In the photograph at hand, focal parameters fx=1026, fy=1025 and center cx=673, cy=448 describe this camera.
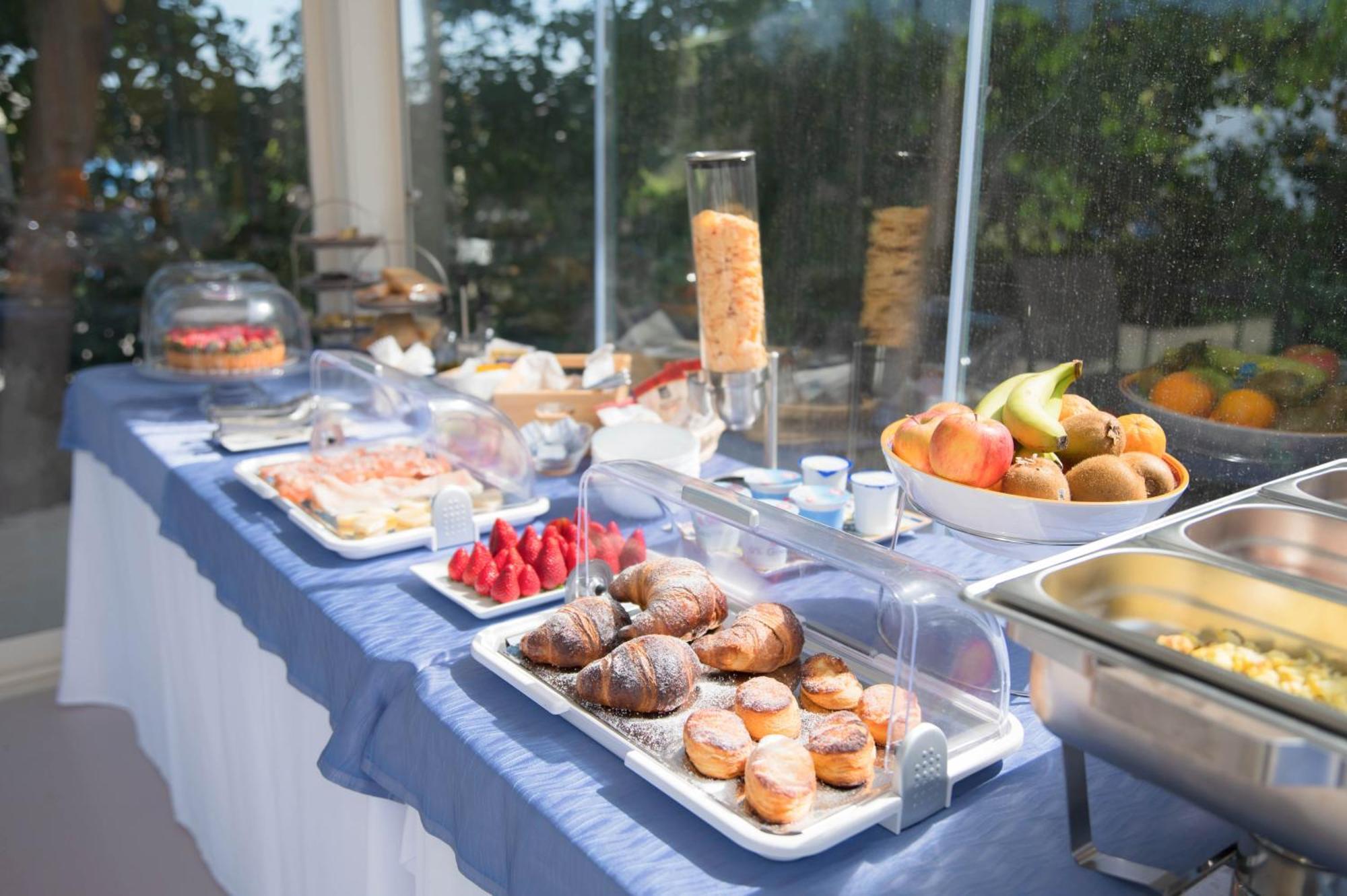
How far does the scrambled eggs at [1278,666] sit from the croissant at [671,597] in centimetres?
43

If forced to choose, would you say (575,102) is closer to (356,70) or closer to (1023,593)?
(356,70)

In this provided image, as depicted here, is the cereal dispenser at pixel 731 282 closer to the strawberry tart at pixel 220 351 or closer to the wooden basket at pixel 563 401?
the wooden basket at pixel 563 401

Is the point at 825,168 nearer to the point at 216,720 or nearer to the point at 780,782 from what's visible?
the point at 780,782

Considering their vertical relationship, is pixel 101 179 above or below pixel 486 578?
above

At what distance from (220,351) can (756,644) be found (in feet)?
5.66

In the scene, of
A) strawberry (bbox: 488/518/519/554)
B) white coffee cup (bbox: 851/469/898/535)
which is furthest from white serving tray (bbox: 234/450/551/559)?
white coffee cup (bbox: 851/469/898/535)

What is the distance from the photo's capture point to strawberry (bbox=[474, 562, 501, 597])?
3.92 feet

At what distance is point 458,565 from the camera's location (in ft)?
4.11

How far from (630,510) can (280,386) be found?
4.55 feet

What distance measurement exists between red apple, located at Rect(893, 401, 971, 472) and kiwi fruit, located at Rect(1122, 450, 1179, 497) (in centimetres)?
18

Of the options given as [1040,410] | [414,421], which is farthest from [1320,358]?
[414,421]

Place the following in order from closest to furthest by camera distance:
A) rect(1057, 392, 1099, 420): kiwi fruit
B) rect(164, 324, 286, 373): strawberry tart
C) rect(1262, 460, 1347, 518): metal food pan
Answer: rect(1262, 460, 1347, 518): metal food pan, rect(1057, 392, 1099, 420): kiwi fruit, rect(164, 324, 286, 373): strawberry tart

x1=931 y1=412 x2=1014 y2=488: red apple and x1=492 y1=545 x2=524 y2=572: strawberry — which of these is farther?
x1=492 y1=545 x2=524 y2=572: strawberry

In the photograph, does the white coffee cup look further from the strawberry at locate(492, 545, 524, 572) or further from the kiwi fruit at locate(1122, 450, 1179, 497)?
the strawberry at locate(492, 545, 524, 572)
